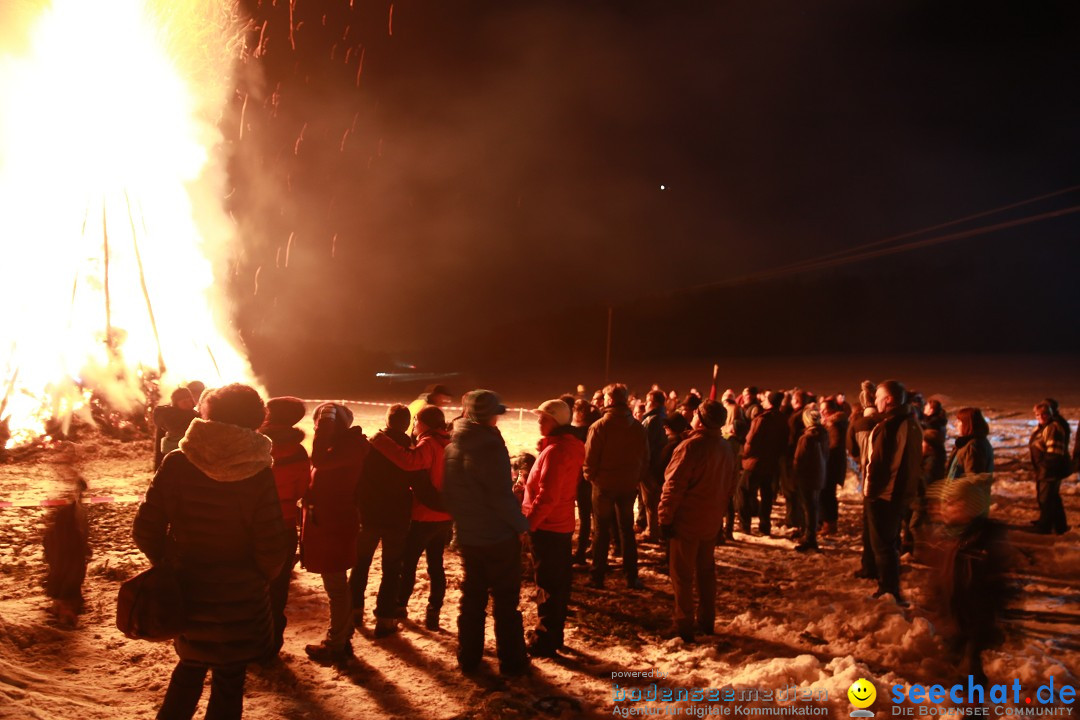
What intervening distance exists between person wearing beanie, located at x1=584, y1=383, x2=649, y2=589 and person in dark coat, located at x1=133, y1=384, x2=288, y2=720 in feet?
13.2

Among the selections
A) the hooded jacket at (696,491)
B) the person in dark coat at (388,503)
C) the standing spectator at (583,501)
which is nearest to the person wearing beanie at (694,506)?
the hooded jacket at (696,491)

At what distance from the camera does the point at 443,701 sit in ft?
14.3

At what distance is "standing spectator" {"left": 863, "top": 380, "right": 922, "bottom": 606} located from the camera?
6.08 m

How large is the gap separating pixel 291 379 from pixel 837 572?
180ft

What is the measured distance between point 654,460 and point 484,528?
451 cm

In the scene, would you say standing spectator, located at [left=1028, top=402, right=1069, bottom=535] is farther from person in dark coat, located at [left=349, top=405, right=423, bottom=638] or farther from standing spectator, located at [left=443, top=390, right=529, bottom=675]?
person in dark coat, located at [left=349, top=405, right=423, bottom=638]

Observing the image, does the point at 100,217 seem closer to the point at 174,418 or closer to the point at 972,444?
the point at 174,418

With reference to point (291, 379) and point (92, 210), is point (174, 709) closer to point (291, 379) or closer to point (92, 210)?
point (92, 210)

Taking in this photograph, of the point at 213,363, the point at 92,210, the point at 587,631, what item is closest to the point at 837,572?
the point at 587,631

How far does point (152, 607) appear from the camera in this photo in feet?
9.94

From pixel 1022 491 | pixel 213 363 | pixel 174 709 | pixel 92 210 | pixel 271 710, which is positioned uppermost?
pixel 92 210

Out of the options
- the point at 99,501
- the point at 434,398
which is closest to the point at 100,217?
the point at 99,501

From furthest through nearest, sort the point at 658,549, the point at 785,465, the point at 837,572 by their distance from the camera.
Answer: the point at 785,465, the point at 658,549, the point at 837,572

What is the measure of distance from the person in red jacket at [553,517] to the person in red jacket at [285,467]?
1.78 metres
